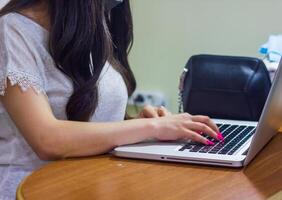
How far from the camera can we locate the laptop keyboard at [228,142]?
39.6 inches

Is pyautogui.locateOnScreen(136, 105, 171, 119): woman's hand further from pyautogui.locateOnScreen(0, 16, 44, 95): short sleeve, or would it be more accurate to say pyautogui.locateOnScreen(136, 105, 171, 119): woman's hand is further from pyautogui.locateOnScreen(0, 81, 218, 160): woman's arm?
pyautogui.locateOnScreen(0, 16, 44, 95): short sleeve

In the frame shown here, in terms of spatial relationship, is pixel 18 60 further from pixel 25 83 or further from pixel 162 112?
pixel 162 112

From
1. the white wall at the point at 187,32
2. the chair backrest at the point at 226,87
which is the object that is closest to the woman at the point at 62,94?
the chair backrest at the point at 226,87

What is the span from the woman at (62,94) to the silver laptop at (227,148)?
0.03 meters

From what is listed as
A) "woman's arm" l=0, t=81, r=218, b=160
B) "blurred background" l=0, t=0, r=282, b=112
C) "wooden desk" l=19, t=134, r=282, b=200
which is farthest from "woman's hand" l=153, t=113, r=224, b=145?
"blurred background" l=0, t=0, r=282, b=112

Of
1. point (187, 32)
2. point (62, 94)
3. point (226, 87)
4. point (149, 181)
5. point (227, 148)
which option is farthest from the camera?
point (187, 32)

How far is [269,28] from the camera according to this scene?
2555 mm

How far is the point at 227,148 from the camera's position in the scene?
1.02 m

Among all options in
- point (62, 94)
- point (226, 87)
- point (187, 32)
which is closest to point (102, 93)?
point (62, 94)

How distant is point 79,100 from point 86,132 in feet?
0.51

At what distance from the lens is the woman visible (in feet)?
3.37

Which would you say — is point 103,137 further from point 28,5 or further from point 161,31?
point 161,31

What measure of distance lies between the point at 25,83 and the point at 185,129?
359 millimetres

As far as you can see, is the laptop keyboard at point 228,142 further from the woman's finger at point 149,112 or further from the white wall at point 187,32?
the white wall at point 187,32
